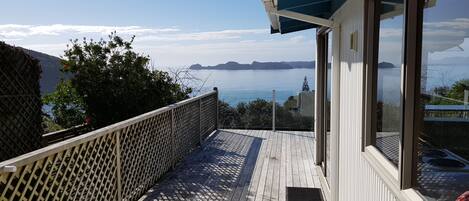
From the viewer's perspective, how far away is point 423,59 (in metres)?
1.56

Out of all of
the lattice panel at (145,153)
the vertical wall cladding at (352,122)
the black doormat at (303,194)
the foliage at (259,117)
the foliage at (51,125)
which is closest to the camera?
the vertical wall cladding at (352,122)

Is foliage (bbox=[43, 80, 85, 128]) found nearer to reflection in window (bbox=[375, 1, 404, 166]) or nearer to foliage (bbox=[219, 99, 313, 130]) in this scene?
foliage (bbox=[219, 99, 313, 130])

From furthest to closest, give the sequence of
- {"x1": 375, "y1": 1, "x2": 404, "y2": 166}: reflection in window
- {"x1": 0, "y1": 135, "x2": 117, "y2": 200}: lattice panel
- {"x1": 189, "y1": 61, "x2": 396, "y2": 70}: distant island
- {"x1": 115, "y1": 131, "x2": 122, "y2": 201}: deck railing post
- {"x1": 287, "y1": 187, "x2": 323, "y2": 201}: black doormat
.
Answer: {"x1": 189, "y1": 61, "x2": 396, "y2": 70}: distant island, {"x1": 287, "y1": 187, "x2": 323, "y2": 201}: black doormat, {"x1": 115, "y1": 131, "x2": 122, "y2": 201}: deck railing post, {"x1": 0, "y1": 135, "x2": 117, "y2": 200}: lattice panel, {"x1": 375, "y1": 1, "x2": 404, "y2": 166}: reflection in window

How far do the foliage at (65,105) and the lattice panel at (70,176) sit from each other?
452 cm

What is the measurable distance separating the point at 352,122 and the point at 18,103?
5085 millimetres

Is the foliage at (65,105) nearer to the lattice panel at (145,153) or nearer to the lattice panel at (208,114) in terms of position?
the lattice panel at (208,114)

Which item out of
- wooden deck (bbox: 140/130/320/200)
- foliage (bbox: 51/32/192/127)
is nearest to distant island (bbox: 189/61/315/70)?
foliage (bbox: 51/32/192/127)

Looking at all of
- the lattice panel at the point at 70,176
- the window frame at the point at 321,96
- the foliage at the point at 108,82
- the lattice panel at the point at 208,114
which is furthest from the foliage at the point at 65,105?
the window frame at the point at 321,96

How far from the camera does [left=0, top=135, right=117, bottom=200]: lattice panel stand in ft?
8.79

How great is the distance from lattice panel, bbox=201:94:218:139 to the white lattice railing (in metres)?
1.22

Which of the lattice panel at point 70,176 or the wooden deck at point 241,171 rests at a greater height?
the lattice panel at point 70,176

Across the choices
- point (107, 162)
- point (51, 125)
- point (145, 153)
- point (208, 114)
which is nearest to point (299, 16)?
point (107, 162)

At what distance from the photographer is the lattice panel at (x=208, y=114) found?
861 centimetres

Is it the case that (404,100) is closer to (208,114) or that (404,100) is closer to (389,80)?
(389,80)
